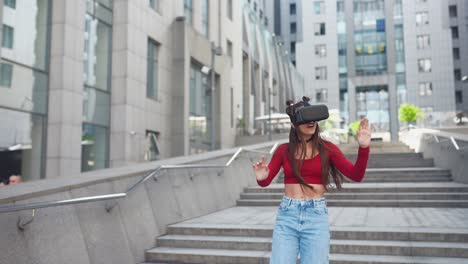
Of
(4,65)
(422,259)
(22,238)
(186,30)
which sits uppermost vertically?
(186,30)

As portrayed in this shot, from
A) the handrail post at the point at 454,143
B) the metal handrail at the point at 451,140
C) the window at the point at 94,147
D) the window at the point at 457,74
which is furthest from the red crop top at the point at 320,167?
the window at the point at 457,74

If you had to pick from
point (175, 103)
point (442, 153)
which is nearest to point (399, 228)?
point (442, 153)

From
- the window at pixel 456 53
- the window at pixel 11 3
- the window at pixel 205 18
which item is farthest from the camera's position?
the window at pixel 456 53

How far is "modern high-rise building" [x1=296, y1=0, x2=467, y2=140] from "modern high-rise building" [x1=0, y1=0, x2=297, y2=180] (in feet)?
125

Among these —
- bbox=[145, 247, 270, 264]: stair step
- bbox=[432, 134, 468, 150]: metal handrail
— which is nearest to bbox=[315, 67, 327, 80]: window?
bbox=[432, 134, 468, 150]: metal handrail

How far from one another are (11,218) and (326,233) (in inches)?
119

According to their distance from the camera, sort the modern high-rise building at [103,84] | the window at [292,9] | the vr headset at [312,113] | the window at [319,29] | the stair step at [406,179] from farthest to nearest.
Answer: the window at [292,9]
the window at [319,29]
the modern high-rise building at [103,84]
the stair step at [406,179]
the vr headset at [312,113]

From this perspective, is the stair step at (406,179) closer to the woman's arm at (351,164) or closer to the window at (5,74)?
the woman's arm at (351,164)

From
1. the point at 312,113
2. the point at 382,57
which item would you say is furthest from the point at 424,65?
the point at 312,113

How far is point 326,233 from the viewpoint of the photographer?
10.7 ft

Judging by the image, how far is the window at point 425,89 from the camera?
60.6 m

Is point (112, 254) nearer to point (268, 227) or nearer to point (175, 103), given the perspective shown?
point (268, 227)

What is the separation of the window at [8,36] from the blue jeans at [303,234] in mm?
14112

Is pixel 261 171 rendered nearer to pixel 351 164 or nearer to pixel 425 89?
pixel 351 164
